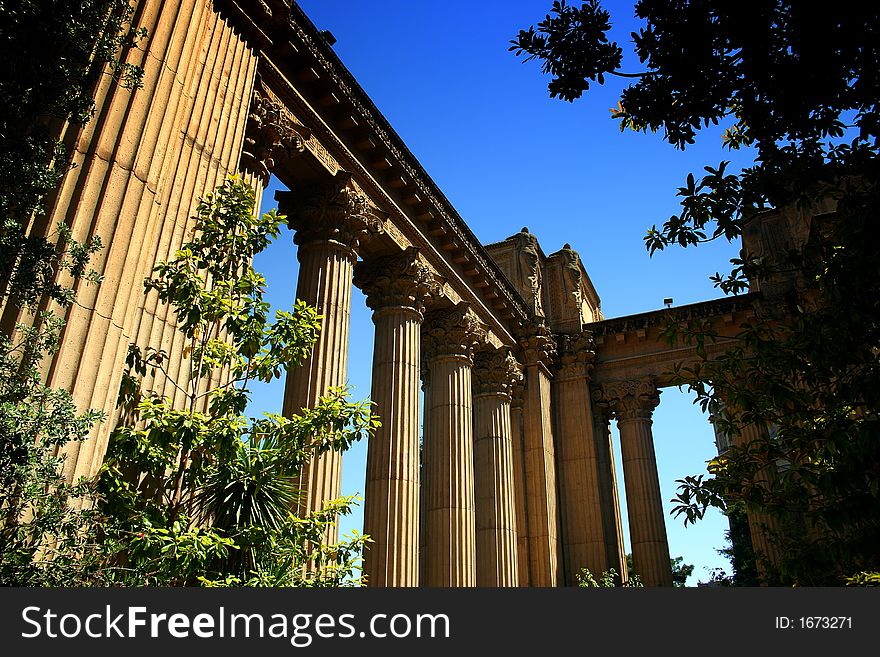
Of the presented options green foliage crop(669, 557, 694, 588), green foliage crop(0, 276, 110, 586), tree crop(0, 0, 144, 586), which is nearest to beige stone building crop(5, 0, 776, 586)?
tree crop(0, 0, 144, 586)

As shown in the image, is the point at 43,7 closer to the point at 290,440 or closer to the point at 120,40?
the point at 120,40

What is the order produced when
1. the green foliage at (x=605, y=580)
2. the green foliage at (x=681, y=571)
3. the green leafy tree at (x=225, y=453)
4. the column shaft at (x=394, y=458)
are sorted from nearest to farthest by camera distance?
1. the green leafy tree at (x=225, y=453)
2. the column shaft at (x=394, y=458)
3. the green foliage at (x=605, y=580)
4. the green foliage at (x=681, y=571)

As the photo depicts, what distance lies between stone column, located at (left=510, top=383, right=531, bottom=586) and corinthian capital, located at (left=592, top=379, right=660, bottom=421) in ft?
14.1

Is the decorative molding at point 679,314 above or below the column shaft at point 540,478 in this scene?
above

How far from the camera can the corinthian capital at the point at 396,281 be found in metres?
19.6

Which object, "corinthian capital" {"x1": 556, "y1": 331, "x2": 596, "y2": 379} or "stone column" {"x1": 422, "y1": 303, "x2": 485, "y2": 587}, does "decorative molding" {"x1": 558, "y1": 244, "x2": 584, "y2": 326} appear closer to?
"corinthian capital" {"x1": 556, "y1": 331, "x2": 596, "y2": 379}

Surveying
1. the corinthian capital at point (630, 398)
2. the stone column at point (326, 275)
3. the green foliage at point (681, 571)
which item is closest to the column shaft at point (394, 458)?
the stone column at point (326, 275)

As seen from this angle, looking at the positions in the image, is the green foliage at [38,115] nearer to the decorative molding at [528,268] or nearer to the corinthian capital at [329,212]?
the corinthian capital at [329,212]

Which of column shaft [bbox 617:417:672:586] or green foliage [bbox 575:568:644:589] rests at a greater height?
column shaft [bbox 617:417:672:586]

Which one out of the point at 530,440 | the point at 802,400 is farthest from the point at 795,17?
the point at 530,440

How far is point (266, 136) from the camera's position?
47.0 feet

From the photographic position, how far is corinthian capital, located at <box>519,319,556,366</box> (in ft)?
91.2

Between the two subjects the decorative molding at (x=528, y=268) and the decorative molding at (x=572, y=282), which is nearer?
the decorative molding at (x=528, y=268)

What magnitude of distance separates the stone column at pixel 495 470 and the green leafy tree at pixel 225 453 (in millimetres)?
Result: 14450
